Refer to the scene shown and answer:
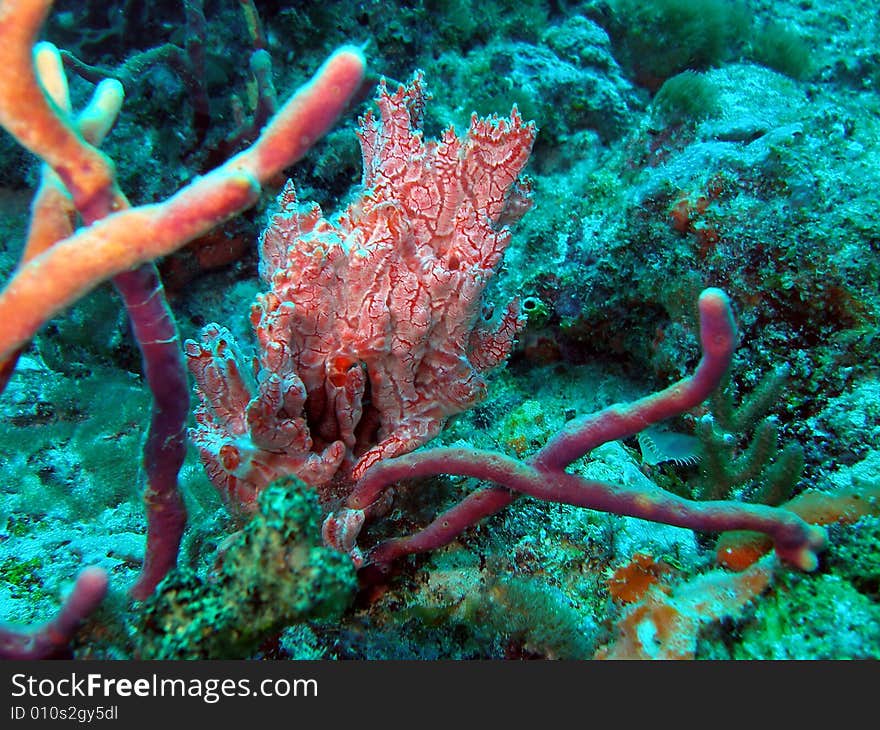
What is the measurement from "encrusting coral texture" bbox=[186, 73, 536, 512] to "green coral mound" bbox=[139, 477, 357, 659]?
0.55 meters

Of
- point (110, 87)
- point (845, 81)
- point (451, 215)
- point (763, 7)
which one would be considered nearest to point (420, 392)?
point (451, 215)

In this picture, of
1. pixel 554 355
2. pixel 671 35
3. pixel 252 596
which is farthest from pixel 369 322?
pixel 671 35

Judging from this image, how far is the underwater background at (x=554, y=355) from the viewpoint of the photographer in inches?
61.7

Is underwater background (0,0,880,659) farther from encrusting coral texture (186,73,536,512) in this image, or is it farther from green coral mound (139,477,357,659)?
encrusting coral texture (186,73,536,512)

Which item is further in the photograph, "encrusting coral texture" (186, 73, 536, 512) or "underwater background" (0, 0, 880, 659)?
"encrusting coral texture" (186, 73, 536, 512)

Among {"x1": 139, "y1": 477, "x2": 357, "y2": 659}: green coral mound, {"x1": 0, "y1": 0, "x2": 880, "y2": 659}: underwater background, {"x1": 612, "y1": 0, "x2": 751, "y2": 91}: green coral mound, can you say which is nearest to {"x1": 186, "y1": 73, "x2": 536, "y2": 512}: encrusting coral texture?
{"x1": 0, "y1": 0, "x2": 880, "y2": 659}: underwater background

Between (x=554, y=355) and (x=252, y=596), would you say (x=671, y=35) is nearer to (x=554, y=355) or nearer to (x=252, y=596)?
(x=554, y=355)

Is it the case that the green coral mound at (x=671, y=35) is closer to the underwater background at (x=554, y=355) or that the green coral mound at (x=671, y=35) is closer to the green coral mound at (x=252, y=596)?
the underwater background at (x=554, y=355)

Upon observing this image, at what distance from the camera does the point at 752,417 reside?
2.45 metres

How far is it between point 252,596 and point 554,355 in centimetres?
285

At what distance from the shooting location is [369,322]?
1.82 m

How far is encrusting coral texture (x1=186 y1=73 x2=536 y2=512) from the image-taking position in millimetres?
1776

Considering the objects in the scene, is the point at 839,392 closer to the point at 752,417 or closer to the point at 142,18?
the point at 752,417

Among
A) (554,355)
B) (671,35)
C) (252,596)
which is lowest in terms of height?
(554,355)
